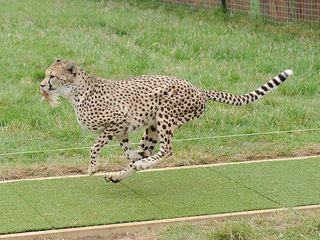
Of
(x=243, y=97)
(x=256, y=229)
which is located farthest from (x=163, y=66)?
(x=256, y=229)

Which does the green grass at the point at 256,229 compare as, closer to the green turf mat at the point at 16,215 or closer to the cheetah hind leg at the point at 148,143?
the green turf mat at the point at 16,215

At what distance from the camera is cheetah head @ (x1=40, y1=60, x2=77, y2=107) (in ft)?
23.0

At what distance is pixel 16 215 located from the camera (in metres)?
6.51

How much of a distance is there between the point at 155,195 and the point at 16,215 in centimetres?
118

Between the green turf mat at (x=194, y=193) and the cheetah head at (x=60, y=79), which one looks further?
the cheetah head at (x=60, y=79)

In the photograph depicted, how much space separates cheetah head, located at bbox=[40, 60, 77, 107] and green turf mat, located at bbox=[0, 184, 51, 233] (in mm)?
870

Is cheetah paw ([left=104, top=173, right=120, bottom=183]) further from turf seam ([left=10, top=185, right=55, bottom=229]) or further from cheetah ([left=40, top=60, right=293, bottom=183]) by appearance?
turf seam ([left=10, top=185, right=55, bottom=229])

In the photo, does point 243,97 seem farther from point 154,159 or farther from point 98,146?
point 98,146

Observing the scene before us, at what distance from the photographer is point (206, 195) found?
7102mm

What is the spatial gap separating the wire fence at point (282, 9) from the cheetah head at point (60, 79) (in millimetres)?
8133

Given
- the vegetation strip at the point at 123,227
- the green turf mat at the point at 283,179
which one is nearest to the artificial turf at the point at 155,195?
the green turf mat at the point at 283,179

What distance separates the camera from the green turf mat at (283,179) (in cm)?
705

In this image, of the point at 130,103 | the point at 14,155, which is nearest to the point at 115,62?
the point at 14,155

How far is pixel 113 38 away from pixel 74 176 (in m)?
5.60
